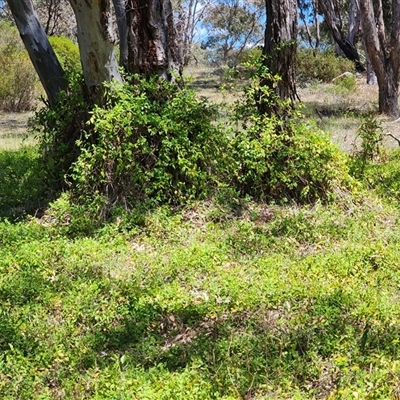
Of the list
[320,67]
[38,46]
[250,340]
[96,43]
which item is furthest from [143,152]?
[320,67]

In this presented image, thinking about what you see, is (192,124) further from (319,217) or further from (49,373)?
(49,373)

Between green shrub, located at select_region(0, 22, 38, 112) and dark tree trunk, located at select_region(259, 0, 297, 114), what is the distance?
11.3 meters

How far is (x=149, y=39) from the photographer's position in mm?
6430

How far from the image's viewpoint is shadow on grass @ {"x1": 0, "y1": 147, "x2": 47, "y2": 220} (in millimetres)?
6371

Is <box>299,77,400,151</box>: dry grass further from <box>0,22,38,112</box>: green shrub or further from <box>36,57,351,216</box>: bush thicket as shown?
<box>0,22,38,112</box>: green shrub

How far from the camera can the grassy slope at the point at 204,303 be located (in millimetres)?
3186

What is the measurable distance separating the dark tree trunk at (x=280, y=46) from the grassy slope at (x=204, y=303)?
62.4 inches

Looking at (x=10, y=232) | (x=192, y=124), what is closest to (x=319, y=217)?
(x=192, y=124)

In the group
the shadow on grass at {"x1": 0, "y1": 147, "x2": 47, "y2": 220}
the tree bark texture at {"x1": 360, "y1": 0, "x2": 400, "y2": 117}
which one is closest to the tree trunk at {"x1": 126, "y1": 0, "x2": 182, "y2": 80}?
the shadow on grass at {"x1": 0, "y1": 147, "x2": 47, "y2": 220}

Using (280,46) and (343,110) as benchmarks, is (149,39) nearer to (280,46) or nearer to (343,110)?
(280,46)

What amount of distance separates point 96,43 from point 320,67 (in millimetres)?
16531

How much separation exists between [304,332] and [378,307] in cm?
64

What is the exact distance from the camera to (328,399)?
2963 millimetres

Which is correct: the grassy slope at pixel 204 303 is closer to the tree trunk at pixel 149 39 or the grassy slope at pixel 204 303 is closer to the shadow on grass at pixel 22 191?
the shadow on grass at pixel 22 191
